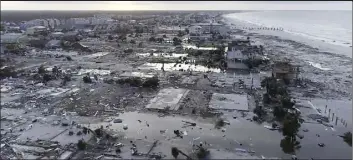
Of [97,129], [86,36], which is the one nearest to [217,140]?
[97,129]

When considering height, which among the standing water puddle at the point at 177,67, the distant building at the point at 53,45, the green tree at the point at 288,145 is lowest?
the green tree at the point at 288,145

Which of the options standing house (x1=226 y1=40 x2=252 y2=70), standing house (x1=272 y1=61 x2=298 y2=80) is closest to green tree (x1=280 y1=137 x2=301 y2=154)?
standing house (x1=272 y1=61 x2=298 y2=80)

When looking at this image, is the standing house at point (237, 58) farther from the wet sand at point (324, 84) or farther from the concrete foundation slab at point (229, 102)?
the concrete foundation slab at point (229, 102)

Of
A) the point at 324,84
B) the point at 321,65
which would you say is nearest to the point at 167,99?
the point at 324,84

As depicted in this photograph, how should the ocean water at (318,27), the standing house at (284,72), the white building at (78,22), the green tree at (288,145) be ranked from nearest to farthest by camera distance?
1. the green tree at (288,145)
2. the standing house at (284,72)
3. the ocean water at (318,27)
4. the white building at (78,22)

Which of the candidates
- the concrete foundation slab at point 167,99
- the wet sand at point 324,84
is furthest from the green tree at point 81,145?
the wet sand at point 324,84

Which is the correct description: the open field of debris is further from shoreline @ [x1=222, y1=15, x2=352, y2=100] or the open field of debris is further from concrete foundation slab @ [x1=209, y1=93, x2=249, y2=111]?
shoreline @ [x1=222, y1=15, x2=352, y2=100]

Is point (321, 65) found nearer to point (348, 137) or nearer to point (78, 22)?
point (348, 137)

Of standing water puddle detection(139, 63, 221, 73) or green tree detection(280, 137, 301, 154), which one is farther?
standing water puddle detection(139, 63, 221, 73)

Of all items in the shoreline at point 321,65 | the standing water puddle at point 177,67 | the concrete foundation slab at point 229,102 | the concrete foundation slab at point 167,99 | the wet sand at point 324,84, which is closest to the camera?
the wet sand at point 324,84

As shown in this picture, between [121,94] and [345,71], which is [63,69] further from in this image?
[345,71]

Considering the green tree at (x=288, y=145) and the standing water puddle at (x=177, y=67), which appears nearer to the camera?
the green tree at (x=288, y=145)
